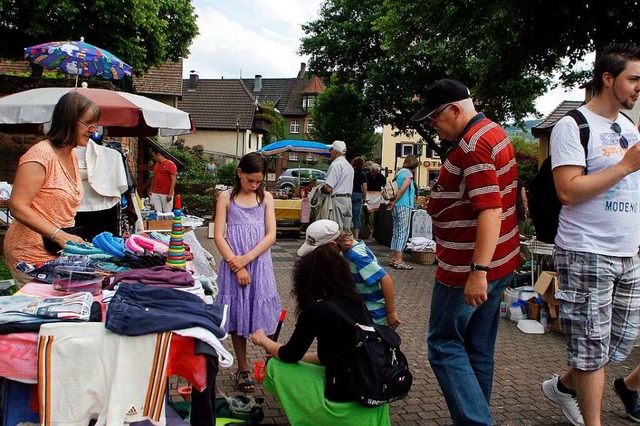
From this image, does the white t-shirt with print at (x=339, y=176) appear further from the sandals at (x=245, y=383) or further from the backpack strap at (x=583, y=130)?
the backpack strap at (x=583, y=130)

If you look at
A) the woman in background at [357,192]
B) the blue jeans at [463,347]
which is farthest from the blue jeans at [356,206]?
the blue jeans at [463,347]

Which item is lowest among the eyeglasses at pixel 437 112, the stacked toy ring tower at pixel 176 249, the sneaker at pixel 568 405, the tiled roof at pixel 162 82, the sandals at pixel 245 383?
the sandals at pixel 245 383

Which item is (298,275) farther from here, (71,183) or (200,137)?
(200,137)

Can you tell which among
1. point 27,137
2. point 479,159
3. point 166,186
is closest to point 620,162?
point 479,159

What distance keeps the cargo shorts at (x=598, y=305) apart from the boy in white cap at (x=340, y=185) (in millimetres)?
7160

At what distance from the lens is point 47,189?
10.8 ft

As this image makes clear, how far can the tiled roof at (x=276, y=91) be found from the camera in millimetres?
68938

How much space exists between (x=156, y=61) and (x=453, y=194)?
57.8 ft

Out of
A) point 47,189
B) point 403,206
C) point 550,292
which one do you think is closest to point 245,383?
point 47,189

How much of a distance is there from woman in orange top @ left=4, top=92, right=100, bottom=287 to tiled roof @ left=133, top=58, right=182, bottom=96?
32120 mm

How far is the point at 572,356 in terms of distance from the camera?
10.3ft

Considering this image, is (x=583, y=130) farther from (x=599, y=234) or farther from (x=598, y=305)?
(x=598, y=305)

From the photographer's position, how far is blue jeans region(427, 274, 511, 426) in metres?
3.10

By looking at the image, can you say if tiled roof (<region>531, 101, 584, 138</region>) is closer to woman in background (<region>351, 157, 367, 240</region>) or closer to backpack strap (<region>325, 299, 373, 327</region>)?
woman in background (<region>351, 157, 367, 240</region>)
